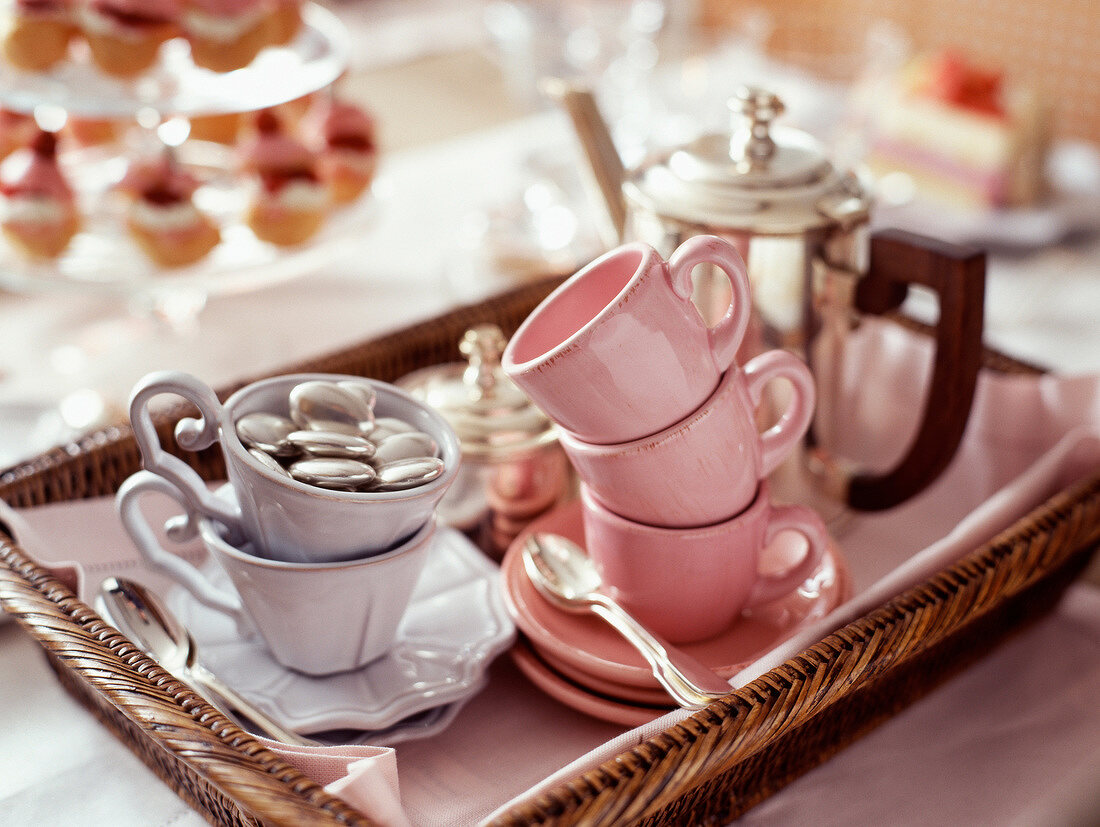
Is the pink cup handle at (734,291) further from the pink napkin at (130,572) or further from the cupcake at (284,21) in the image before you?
the cupcake at (284,21)

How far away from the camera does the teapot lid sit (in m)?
0.49

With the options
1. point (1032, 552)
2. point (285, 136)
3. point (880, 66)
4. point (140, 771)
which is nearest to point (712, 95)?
point (880, 66)

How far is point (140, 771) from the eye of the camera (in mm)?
450

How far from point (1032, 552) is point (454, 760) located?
0.26m

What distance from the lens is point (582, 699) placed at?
45 cm

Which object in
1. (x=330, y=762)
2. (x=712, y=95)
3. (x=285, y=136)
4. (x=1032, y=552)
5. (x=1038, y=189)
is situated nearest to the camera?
(x=330, y=762)

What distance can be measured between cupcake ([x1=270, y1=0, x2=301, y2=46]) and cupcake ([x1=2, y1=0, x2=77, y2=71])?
142 mm

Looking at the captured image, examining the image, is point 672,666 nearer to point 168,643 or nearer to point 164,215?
point 168,643

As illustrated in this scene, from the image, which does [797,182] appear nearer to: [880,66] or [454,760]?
[454,760]

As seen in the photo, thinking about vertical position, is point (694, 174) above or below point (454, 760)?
above

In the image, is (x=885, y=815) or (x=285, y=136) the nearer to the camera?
(x=885, y=815)

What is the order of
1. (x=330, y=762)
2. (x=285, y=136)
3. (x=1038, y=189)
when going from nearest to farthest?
(x=330, y=762), (x=285, y=136), (x=1038, y=189)

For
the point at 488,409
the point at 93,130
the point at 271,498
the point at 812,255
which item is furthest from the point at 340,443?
the point at 93,130

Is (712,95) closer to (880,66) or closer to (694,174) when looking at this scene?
(880,66)
